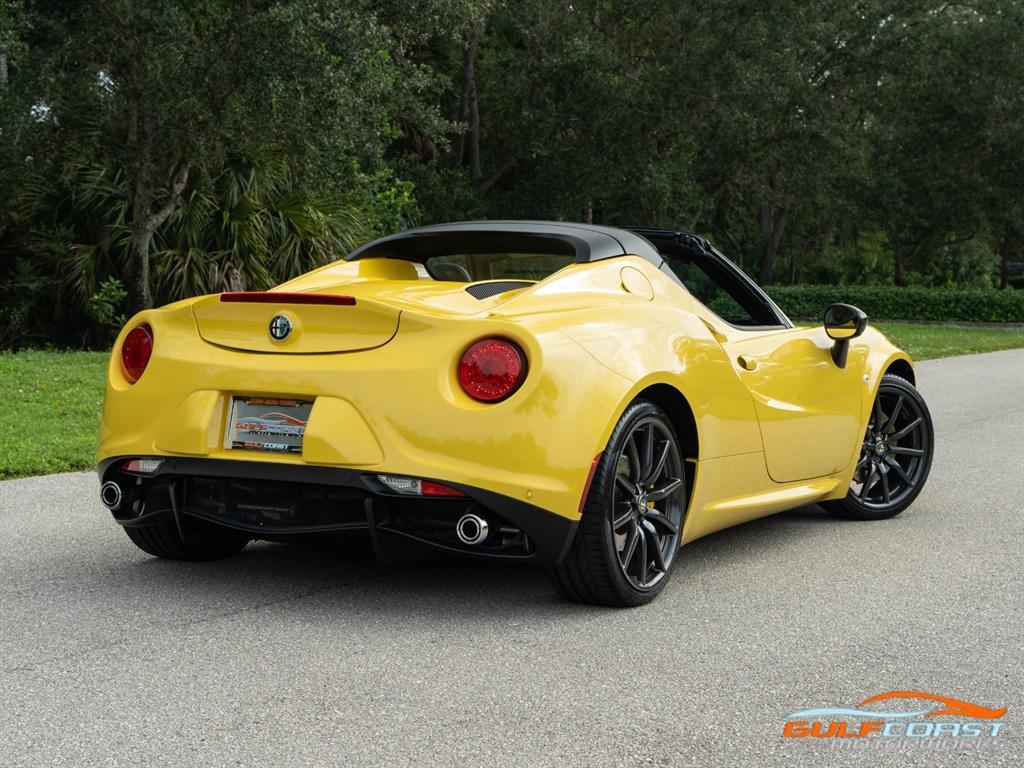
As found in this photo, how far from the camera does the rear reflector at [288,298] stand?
445cm

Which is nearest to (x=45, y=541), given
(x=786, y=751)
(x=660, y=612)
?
(x=660, y=612)

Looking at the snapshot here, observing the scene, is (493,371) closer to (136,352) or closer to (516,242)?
(516,242)

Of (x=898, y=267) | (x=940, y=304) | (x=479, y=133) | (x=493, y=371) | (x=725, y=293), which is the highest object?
(x=479, y=133)

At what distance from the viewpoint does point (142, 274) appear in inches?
653

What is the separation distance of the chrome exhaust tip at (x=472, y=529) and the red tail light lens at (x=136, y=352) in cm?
142

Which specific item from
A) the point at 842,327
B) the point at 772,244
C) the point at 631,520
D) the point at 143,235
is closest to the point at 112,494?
the point at 631,520

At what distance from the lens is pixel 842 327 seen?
19.7 ft

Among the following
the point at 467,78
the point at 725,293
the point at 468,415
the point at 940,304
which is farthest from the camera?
the point at 467,78

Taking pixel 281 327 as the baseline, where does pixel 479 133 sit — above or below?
above

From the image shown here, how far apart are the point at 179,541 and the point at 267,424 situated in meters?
1.07

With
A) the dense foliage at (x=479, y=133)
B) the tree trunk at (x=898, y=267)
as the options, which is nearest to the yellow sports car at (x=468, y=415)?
the dense foliage at (x=479, y=133)

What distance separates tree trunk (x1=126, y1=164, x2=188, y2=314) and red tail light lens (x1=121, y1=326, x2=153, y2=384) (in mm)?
12054

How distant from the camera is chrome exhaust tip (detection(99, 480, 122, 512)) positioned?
15.6 feet

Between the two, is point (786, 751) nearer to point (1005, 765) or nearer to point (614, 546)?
point (1005, 765)
